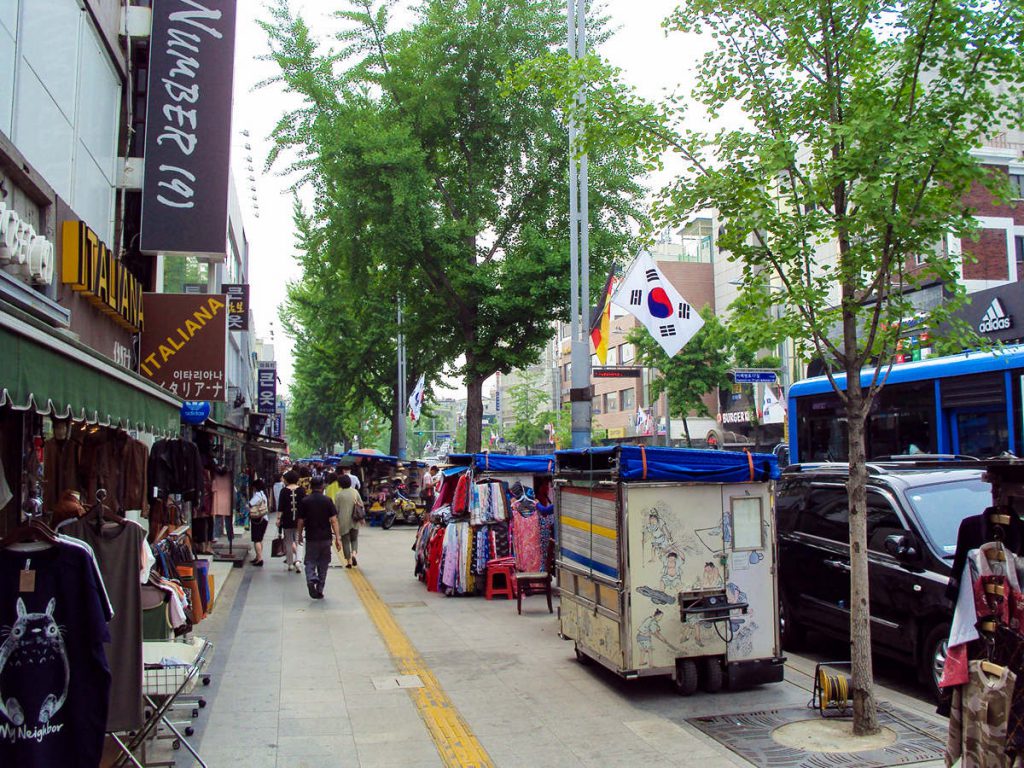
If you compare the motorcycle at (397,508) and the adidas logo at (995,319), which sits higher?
the adidas logo at (995,319)

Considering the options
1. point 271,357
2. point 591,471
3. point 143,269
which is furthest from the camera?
point 271,357

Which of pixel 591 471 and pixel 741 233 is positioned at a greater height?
pixel 741 233

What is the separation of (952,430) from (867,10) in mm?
7322

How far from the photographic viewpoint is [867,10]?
7.01 metres

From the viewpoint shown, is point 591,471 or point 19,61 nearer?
point 591,471

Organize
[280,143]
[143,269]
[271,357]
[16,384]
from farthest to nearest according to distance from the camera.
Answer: [271,357]
[280,143]
[143,269]
[16,384]

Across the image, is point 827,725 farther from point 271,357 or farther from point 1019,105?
point 271,357

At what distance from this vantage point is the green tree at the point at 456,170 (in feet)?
71.5

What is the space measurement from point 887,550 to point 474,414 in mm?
17262

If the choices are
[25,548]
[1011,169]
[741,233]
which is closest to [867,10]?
[741,233]

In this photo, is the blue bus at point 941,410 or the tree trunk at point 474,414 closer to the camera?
the blue bus at point 941,410

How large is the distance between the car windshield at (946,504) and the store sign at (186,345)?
9832 mm

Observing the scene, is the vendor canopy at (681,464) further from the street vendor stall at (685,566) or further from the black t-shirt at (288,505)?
the black t-shirt at (288,505)

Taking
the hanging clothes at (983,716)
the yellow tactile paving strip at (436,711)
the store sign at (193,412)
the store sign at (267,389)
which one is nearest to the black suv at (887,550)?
the hanging clothes at (983,716)
